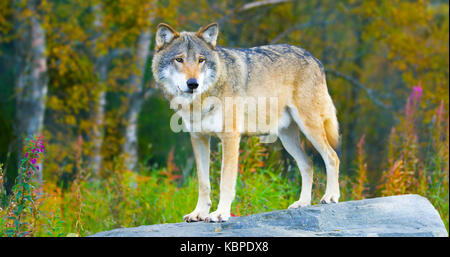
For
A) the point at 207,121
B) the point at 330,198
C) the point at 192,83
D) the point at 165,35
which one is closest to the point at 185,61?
the point at 192,83

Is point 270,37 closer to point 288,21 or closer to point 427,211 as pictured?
point 288,21

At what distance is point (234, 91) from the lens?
5.12 meters

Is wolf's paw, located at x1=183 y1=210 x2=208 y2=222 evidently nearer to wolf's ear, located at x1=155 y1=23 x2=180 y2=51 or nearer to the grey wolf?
the grey wolf

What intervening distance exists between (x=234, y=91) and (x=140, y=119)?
30.4ft

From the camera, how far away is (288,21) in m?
13.2

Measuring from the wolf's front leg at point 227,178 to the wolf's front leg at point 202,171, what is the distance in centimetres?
30

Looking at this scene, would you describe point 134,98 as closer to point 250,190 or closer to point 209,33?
point 250,190

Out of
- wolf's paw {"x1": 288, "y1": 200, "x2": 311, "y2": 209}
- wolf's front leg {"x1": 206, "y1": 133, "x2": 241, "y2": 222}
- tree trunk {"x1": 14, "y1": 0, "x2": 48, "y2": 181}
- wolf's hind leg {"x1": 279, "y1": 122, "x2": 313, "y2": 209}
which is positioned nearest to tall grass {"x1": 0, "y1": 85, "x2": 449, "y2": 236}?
wolf's hind leg {"x1": 279, "y1": 122, "x2": 313, "y2": 209}

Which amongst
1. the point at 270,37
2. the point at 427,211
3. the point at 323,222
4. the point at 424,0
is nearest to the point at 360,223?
the point at 323,222

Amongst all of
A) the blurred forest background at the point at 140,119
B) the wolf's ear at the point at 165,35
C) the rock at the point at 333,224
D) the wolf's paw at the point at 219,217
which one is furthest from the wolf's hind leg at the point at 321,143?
the wolf's ear at the point at 165,35

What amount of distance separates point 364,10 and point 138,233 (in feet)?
31.1

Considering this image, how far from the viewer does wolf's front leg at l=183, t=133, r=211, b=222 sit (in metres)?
5.10

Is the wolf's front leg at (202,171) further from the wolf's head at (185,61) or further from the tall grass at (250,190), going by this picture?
the tall grass at (250,190)

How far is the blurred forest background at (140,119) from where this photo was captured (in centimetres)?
614
